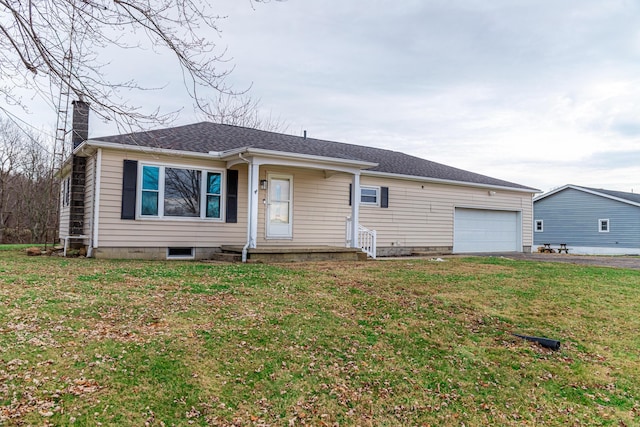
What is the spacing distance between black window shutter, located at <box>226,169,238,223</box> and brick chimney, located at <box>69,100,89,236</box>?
3671 millimetres

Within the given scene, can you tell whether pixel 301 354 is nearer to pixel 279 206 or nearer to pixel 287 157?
pixel 287 157

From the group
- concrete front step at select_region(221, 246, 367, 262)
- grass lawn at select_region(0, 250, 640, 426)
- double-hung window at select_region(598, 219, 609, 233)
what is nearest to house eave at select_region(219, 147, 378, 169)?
concrete front step at select_region(221, 246, 367, 262)

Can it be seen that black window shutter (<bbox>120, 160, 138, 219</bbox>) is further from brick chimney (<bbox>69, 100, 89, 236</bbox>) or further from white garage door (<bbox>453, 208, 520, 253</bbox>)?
white garage door (<bbox>453, 208, 520, 253</bbox>)

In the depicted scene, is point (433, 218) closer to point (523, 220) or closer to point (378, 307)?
point (523, 220)

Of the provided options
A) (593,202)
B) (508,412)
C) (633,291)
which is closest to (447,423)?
(508,412)

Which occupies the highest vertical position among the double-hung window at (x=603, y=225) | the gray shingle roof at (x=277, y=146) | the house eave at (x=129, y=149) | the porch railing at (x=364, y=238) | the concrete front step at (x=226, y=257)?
the gray shingle roof at (x=277, y=146)

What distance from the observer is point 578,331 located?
543 centimetres

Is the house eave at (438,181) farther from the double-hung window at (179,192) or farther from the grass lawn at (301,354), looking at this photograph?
the grass lawn at (301,354)

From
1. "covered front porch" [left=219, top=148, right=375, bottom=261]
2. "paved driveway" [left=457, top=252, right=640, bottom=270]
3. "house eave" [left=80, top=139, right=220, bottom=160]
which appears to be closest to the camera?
"house eave" [left=80, top=139, right=220, bottom=160]

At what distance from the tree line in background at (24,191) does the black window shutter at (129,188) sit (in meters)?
14.8

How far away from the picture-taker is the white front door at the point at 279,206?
461 inches

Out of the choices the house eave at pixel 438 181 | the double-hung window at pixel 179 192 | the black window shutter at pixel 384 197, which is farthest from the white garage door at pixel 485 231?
the double-hung window at pixel 179 192

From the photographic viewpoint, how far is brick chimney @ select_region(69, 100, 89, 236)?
10.8 metres

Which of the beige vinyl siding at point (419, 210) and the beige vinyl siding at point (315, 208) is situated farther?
the beige vinyl siding at point (419, 210)
